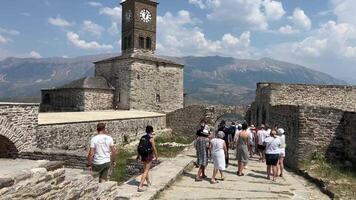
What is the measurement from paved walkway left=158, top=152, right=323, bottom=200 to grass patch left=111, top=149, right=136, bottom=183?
4.07 m

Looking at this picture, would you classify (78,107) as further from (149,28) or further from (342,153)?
(342,153)

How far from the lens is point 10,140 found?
14.6 m

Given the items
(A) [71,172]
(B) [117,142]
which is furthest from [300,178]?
(B) [117,142]

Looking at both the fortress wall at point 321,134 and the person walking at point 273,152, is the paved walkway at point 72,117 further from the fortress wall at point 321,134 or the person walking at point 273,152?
the fortress wall at point 321,134

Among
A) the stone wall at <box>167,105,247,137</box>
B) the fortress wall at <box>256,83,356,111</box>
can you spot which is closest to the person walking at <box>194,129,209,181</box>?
the fortress wall at <box>256,83,356,111</box>

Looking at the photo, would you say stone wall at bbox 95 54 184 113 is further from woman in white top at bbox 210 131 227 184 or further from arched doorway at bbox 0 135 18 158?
woman in white top at bbox 210 131 227 184

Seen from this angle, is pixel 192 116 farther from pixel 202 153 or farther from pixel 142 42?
pixel 202 153

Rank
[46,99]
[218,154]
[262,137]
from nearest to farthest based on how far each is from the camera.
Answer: [218,154], [262,137], [46,99]

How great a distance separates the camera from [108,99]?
37.6 metres

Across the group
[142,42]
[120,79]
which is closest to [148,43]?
[142,42]

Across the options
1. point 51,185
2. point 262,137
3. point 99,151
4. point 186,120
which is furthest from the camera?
point 186,120

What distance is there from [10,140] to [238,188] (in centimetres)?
890

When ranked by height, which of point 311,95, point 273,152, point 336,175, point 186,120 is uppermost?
point 311,95

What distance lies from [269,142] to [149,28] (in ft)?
109
